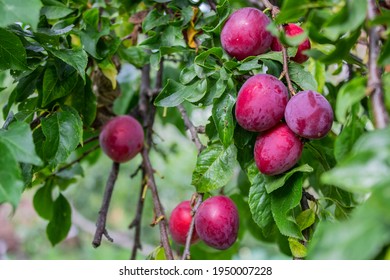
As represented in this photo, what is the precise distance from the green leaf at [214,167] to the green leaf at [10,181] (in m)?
0.31

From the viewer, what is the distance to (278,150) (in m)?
0.61

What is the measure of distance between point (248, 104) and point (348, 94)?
0.20m

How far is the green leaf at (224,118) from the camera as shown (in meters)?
0.64

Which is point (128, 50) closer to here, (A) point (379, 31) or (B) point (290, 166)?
(B) point (290, 166)

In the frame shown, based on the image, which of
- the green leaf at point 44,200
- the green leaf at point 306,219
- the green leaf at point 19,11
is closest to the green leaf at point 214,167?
the green leaf at point 306,219

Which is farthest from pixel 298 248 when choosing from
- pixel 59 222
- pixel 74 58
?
pixel 59 222

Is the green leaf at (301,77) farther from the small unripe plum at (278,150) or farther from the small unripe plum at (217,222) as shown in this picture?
the small unripe plum at (217,222)

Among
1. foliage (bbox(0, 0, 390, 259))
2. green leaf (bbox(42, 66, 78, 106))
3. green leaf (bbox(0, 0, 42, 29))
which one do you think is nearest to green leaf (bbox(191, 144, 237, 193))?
foliage (bbox(0, 0, 390, 259))

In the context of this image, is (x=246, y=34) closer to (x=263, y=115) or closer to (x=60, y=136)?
(x=263, y=115)

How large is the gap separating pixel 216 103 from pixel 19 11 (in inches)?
10.4

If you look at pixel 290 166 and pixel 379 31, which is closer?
pixel 379 31

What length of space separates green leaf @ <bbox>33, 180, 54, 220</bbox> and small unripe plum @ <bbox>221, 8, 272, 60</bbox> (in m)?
0.55

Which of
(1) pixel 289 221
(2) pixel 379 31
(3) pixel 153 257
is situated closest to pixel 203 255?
(3) pixel 153 257

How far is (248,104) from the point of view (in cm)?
61
